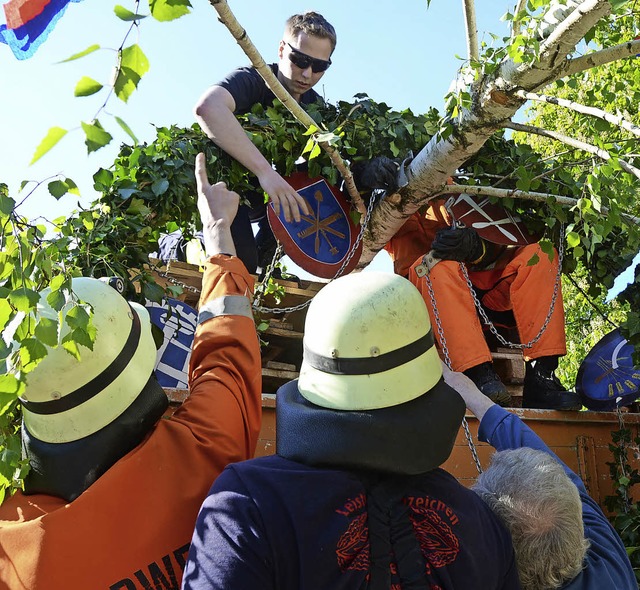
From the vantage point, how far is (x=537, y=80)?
3402 millimetres

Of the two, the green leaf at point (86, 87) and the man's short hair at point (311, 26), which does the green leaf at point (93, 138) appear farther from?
the man's short hair at point (311, 26)

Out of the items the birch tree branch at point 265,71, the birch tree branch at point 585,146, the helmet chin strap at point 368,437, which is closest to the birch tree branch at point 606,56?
the birch tree branch at point 585,146

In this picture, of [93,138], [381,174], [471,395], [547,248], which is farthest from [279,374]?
[93,138]

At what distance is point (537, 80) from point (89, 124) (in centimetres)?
237

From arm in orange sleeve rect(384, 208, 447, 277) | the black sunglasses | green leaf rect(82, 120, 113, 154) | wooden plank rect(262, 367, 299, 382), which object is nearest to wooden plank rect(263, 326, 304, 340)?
wooden plank rect(262, 367, 299, 382)

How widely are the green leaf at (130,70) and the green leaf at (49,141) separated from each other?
16cm

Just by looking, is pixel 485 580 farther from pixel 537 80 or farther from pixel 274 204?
pixel 274 204

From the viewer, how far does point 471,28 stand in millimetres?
3609

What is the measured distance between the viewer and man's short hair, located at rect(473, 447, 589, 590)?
2.00 metres

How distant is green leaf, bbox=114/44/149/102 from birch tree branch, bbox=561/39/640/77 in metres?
2.15

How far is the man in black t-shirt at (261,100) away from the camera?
408 centimetres

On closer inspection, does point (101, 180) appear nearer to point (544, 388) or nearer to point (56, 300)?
point (56, 300)

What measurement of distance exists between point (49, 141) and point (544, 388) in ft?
12.8


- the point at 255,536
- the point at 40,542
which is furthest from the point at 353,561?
the point at 40,542
